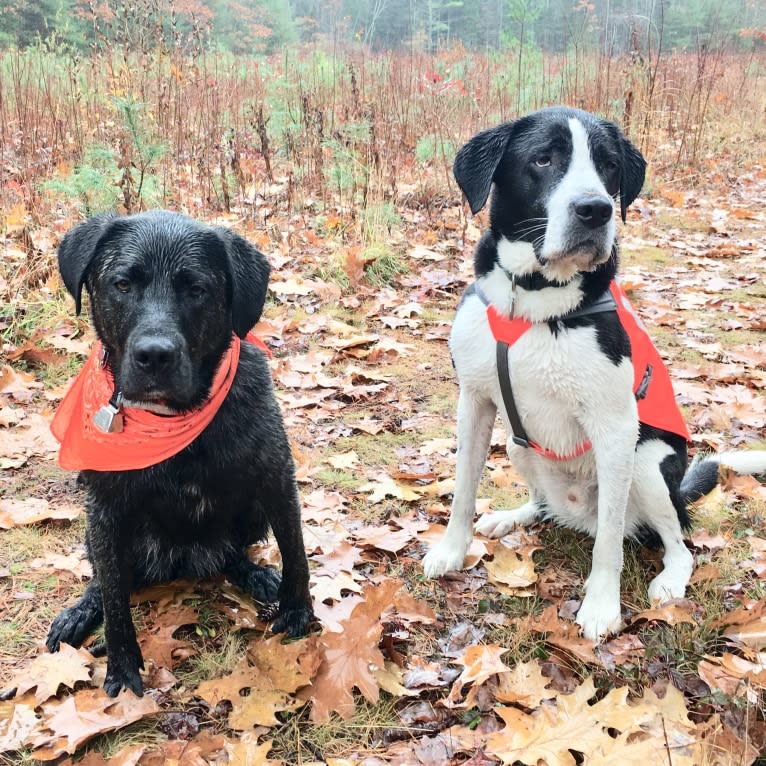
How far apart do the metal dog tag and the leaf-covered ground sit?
2.57 feet

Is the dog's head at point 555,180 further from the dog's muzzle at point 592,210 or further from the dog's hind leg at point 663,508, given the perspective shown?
the dog's hind leg at point 663,508

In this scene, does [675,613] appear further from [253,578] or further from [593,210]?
[253,578]

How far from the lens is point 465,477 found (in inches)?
113

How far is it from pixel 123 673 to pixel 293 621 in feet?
1.97

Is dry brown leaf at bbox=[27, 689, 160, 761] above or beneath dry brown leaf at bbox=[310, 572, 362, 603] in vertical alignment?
above

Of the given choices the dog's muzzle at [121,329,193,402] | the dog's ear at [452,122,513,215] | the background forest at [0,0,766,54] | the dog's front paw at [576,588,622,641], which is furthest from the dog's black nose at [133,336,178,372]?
the background forest at [0,0,766,54]

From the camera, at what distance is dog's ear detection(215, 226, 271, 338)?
236 cm

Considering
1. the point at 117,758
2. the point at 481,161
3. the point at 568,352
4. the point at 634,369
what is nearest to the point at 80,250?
the point at 481,161

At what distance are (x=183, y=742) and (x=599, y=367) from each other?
179 cm

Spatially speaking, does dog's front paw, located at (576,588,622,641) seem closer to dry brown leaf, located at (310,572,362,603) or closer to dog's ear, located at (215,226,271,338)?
dry brown leaf, located at (310,572,362,603)

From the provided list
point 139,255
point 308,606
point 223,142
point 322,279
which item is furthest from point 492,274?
point 223,142

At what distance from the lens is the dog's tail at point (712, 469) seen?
3.10 m

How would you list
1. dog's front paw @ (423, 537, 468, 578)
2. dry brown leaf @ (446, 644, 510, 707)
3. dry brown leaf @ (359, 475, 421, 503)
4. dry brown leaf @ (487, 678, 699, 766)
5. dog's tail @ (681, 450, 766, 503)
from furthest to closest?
dry brown leaf @ (359, 475, 421, 503) → dog's tail @ (681, 450, 766, 503) → dog's front paw @ (423, 537, 468, 578) → dry brown leaf @ (446, 644, 510, 707) → dry brown leaf @ (487, 678, 699, 766)

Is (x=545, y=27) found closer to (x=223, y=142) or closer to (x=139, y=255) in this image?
(x=223, y=142)
